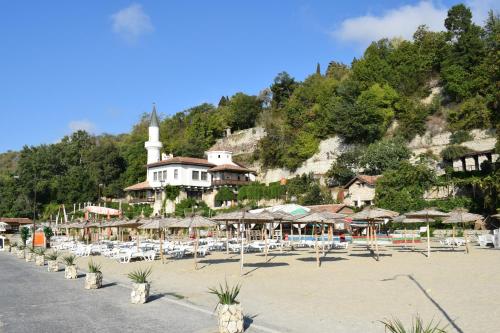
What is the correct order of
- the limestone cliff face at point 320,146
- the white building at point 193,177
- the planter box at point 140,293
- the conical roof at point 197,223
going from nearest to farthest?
the planter box at point 140,293 → the conical roof at point 197,223 → the limestone cliff face at point 320,146 → the white building at point 193,177

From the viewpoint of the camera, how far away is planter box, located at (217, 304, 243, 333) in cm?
823

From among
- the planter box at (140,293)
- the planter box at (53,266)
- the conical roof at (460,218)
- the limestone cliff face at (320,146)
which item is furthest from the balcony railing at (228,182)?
the planter box at (140,293)

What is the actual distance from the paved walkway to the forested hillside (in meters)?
29.4

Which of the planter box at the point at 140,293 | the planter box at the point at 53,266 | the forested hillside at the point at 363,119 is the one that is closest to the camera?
the planter box at the point at 140,293

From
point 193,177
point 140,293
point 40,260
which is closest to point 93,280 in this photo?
point 140,293

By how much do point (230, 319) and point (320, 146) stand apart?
53.9 metres

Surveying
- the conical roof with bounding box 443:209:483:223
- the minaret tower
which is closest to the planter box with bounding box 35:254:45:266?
the conical roof with bounding box 443:209:483:223

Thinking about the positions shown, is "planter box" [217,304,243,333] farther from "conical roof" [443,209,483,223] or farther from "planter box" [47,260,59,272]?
"conical roof" [443,209,483,223]

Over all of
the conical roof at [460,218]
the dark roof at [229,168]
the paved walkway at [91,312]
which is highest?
the dark roof at [229,168]

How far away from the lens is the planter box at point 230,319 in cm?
823

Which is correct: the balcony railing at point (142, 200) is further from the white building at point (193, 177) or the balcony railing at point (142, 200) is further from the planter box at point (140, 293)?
Result: the planter box at point (140, 293)

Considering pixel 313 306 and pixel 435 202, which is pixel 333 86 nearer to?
pixel 435 202

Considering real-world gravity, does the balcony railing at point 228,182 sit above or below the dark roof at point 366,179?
above

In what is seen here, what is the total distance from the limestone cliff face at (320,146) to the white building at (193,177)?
3.60 m
